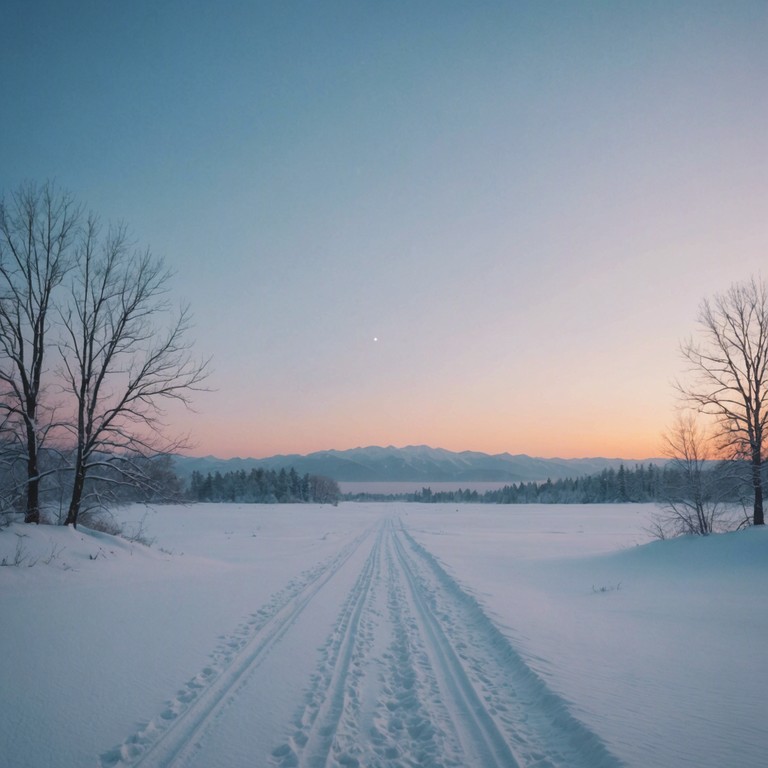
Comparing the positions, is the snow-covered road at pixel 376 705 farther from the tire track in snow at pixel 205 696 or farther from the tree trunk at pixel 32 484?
the tree trunk at pixel 32 484

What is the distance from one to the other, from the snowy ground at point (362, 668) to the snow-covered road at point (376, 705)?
1.0 inches

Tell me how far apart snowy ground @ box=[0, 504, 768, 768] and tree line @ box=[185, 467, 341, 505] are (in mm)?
90229

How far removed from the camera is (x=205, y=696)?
16.7 ft

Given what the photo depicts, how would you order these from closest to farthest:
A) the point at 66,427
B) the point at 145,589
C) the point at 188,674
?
the point at 188,674, the point at 145,589, the point at 66,427

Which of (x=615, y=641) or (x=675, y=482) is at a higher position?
(x=675, y=482)

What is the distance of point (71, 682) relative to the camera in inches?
209

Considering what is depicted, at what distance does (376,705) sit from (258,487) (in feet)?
329

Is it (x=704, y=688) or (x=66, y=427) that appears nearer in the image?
(x=704, y=688)

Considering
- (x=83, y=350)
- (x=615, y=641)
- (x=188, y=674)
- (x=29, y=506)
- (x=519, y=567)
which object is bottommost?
(x=519, y=567)

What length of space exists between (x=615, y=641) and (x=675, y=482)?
1338cm

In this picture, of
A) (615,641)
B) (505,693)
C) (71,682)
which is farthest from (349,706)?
(615,641)

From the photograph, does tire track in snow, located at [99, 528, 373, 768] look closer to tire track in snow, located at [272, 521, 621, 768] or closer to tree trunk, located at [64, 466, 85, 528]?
tire track in snow, located at [272, 521, 621, 768]

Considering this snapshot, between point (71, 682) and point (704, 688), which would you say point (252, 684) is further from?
point (704, 688)

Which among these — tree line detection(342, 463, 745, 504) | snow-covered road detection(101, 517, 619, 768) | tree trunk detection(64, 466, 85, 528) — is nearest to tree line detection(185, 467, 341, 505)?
tree line detection(342, 463, 745, 504)
